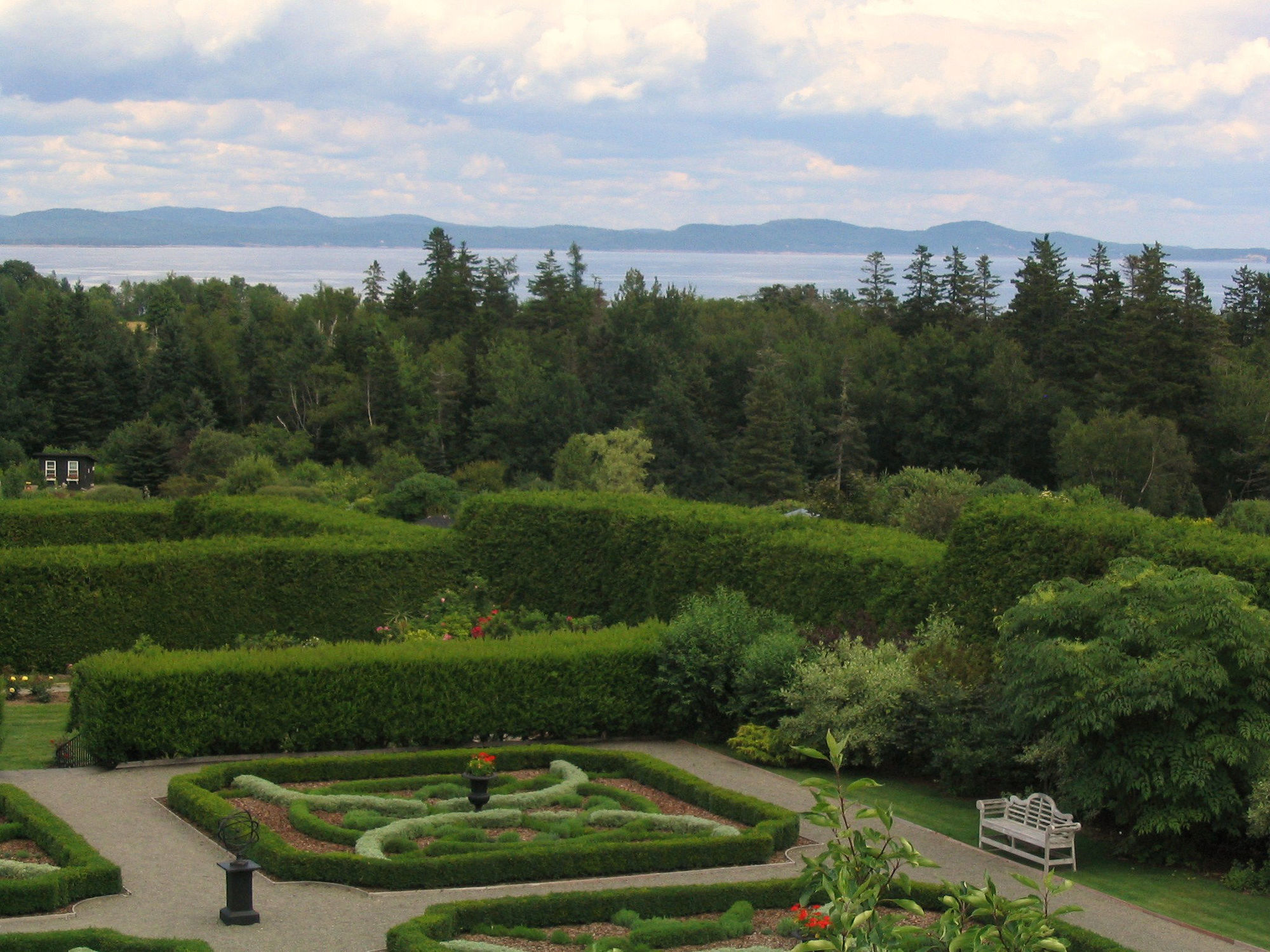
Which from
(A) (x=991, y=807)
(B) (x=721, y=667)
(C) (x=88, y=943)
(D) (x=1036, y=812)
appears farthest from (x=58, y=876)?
(B) (x=721, y=667)

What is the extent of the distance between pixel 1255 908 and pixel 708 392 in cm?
7209

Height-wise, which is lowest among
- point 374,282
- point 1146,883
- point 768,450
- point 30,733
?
point 30,733

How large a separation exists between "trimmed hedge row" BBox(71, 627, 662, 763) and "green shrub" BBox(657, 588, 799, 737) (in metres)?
0.36

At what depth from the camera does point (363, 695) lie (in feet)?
56.1

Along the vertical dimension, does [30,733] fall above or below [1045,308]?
below

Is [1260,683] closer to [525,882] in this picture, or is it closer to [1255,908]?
[1255,908]

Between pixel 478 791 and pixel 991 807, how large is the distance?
526cm

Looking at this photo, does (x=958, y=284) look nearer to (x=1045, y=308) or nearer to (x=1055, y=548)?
(x=1045, y=308)

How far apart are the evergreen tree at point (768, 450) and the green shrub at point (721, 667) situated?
54.2m

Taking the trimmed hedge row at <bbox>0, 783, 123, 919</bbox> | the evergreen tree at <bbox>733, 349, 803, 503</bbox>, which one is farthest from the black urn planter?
the evergreen tree at <bbox>733, 349, 803, 503</bbox>

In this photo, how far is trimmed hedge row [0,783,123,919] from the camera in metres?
10.5

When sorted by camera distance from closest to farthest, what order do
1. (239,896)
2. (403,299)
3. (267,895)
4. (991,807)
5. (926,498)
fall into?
(239,896), (267,895), (991,807), (926,498), (403,299)

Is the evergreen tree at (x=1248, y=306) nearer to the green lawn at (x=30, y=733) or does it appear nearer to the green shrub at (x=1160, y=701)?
the green shrub at (x=1160, y=701)

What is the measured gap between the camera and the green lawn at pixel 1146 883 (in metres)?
11.2
